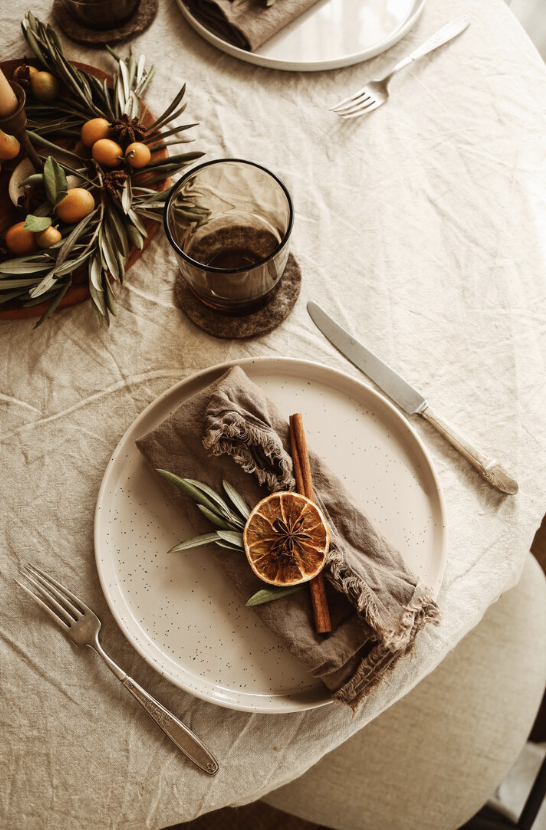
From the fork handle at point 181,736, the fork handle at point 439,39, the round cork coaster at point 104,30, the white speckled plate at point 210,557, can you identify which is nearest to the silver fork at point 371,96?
the fork handle at point 439,39

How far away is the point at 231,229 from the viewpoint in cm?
87

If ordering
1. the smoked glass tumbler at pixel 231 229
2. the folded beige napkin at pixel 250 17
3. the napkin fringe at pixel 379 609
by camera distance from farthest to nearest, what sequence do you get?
the folded beige napkin at pixel 250 17 → the smoked glass tumbler at pixel 231 229 → the napkin fringe at pixel 379 609

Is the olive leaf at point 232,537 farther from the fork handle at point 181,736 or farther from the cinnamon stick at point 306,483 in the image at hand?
the fork handle at point 181,736

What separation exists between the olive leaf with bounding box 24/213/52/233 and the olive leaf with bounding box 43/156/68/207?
0.04 meters

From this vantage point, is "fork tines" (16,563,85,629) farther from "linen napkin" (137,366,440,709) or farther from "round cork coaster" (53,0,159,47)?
"round cork coaster" (53,0,159,47)

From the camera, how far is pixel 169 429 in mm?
732

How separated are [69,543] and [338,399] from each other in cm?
43

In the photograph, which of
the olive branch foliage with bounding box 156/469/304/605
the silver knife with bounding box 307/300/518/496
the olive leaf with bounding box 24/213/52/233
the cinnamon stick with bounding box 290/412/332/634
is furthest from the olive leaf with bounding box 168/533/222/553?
the olive leaf with bounding box 24/213/52/233

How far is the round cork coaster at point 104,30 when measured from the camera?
39.8 inches

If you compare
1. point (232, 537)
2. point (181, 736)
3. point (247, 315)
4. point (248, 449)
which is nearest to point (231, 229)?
point (247, 315)

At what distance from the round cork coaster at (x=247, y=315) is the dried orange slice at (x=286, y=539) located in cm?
28

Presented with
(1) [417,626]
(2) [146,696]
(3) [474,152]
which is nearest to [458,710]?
(1) [417,626]

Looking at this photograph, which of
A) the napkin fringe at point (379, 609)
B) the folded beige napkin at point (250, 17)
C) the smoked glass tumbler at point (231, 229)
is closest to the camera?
the napkin fringe at point (379, 609)

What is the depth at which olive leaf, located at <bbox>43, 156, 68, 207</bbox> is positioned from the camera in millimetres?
791
